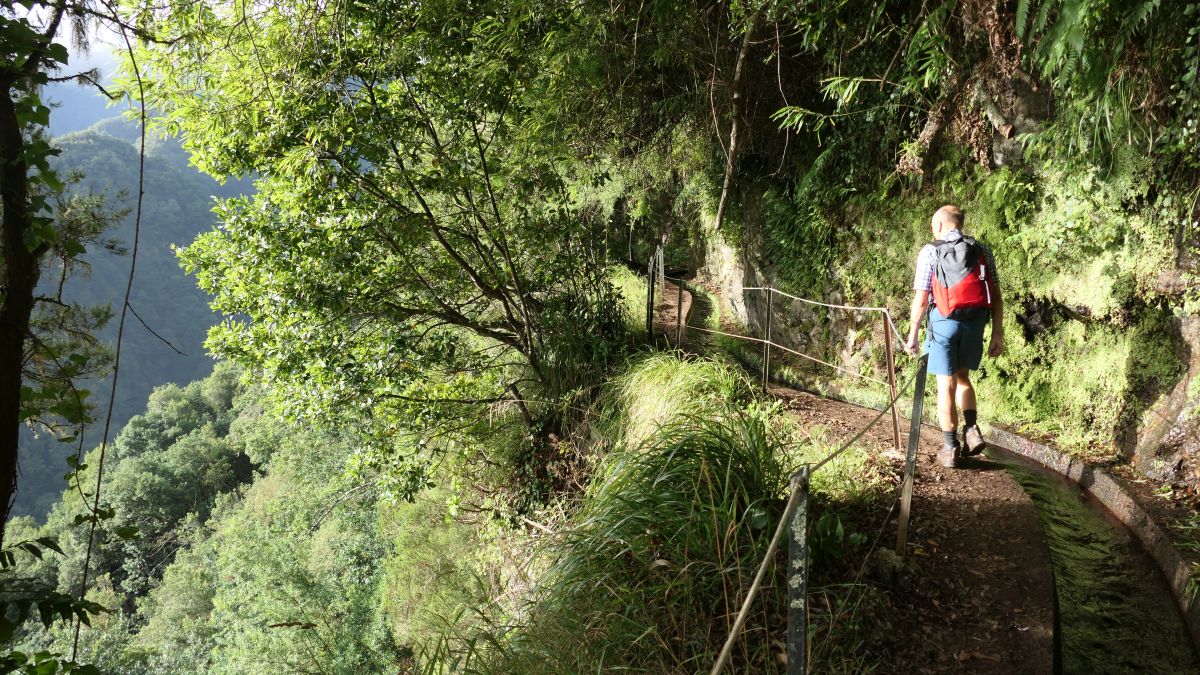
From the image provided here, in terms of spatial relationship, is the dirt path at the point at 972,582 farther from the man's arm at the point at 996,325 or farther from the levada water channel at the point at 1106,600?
the man's arm at the point at 996,325

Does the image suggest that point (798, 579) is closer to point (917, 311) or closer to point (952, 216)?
point (917, 311)

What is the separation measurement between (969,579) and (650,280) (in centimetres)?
572

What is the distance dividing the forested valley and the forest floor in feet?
0.09

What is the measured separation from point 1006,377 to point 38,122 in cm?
736

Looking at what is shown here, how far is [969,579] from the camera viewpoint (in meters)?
3.66

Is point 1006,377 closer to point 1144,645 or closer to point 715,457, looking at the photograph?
point 1144,645

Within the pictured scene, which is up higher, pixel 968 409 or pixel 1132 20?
pixel 1132 20

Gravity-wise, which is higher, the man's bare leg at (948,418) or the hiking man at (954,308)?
the hiking man at (954,308)

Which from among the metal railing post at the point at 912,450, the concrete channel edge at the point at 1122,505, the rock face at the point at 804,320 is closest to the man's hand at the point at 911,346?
the metal railing post at the point at 912,450

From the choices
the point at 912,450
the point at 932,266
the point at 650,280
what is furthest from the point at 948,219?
the point at 650,280

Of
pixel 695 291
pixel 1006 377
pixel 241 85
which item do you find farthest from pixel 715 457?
pixel 695 291

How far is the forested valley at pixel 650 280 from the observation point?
313 centimetres

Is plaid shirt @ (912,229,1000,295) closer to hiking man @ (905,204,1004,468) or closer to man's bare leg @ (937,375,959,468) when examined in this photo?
hiking man @ (905,204,1004,468)

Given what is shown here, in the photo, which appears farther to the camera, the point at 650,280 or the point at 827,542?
the point at 650,280
